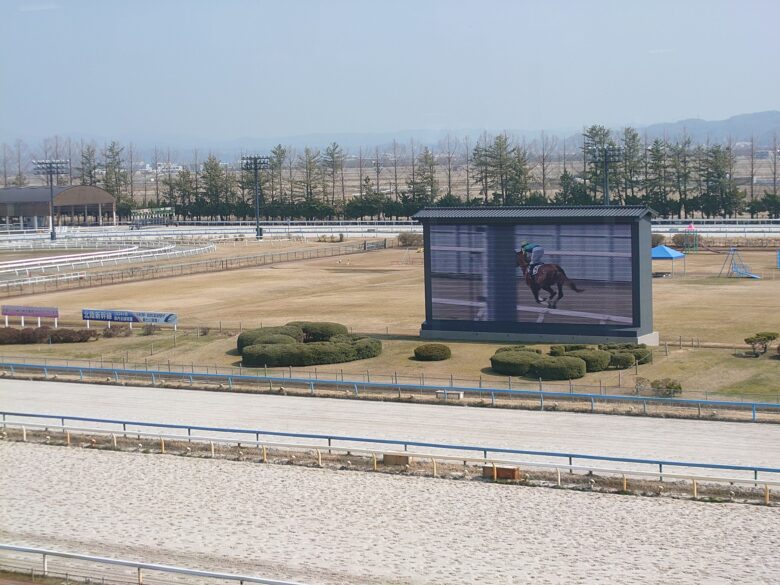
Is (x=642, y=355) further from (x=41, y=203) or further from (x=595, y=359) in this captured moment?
(x=41, y=203)

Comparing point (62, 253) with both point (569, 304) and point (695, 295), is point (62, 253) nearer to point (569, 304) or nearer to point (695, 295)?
point (695, 295)

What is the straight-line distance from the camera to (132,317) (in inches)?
1626

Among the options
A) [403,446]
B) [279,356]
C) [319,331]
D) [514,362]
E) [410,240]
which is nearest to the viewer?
[403,446]

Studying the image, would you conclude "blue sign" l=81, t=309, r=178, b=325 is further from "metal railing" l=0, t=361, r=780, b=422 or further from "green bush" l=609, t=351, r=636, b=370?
"green bush" l=609, t=351, r=636, b=370

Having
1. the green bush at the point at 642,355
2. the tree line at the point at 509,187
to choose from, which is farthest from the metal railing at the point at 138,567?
the tree line at the point at 509,187

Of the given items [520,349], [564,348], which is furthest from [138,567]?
[564,348]

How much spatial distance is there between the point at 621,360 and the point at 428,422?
23.8 ft

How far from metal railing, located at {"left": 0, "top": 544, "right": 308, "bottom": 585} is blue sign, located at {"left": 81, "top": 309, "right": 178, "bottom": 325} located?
2375 centimetres

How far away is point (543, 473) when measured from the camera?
2208 cm

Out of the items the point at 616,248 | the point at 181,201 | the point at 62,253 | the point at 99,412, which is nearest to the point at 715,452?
the point at 616,248

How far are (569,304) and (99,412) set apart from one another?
1442 cm

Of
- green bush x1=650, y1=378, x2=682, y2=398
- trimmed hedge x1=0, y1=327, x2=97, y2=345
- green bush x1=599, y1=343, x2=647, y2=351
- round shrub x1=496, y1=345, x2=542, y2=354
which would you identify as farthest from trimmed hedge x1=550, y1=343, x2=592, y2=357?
trimmed hedge x1=0, y1=327, x2=97, y2=345

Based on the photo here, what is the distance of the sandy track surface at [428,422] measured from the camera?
23703 mm

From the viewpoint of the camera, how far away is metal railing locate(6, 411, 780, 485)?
21.1 m
